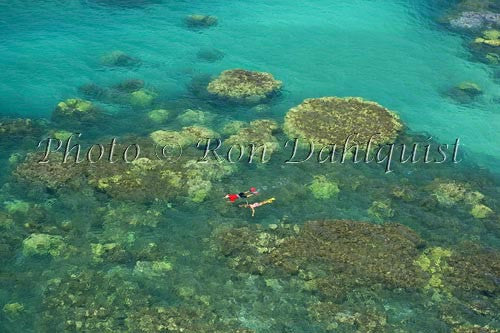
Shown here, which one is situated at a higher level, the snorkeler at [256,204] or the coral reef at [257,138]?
the coral reef at [257,138]

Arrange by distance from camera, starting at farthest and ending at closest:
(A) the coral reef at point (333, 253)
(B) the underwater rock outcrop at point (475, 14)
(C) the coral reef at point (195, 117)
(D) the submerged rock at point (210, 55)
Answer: (B) the underwater rock outcrop at point (475, 14) → (D) the submerged rock at point (210, 55) → (C) the coral reef at point (195, 117) → (A) the coral reef at point (333, 253)

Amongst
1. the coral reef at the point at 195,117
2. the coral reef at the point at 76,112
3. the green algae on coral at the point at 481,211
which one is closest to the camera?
the green algae on coral at the point at 481,211

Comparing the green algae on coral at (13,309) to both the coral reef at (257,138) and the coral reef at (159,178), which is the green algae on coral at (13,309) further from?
the coral reef at (257,138)

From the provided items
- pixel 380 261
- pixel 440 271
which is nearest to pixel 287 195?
pixel 380 261

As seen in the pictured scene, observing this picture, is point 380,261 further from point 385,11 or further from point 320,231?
point 385,11

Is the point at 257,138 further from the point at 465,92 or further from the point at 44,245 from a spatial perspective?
the point at 465,92

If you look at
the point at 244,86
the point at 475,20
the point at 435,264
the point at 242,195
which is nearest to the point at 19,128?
the point at 242,195

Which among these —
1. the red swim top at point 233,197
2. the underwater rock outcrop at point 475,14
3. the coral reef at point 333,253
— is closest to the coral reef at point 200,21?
the underwater rock outcrop at point 475,14

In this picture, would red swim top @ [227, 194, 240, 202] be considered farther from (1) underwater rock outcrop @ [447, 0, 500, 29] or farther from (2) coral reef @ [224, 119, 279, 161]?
(1) underwater rock outcrop @ [447, 0, 500, 29]
